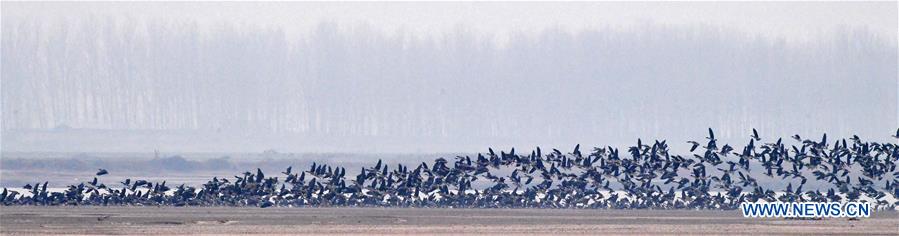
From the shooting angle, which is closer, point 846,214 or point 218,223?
point 218,223

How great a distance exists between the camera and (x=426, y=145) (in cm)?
14175

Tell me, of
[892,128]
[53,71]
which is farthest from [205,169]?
[892,128]

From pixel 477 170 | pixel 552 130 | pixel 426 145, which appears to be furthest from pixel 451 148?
pixel 477 170

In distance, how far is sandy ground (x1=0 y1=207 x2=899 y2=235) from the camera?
3525 centimetres

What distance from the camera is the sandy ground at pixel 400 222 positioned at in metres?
35.2

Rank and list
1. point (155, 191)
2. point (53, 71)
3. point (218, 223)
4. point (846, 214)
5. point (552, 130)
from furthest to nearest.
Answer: point (552, 130) → point (53, 71) → point (155, 191) → point (846, 214) → point (218, 223)

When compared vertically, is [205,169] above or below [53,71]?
below

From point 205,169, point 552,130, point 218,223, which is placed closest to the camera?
point 218,223

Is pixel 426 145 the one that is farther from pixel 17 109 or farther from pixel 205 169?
pixel 205 169

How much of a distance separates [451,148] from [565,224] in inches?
4077

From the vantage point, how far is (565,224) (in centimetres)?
3772

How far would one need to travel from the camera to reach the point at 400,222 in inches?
1508

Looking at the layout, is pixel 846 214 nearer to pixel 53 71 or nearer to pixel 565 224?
pixel 565 224

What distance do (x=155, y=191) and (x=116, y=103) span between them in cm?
9947
